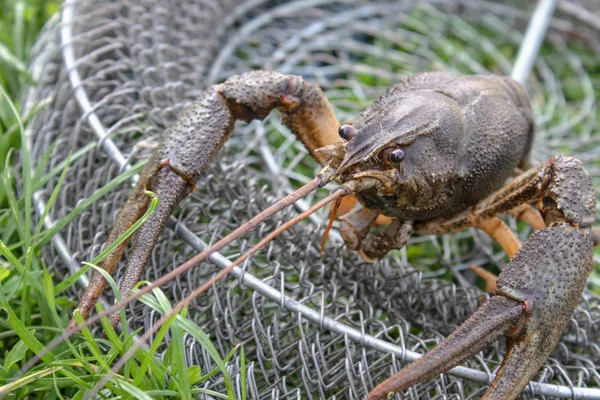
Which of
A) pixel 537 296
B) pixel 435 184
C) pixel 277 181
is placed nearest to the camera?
pixel 537 296

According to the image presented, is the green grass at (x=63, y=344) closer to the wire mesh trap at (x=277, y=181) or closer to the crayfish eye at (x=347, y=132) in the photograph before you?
the wire mesh trap at (x=277, y=181)

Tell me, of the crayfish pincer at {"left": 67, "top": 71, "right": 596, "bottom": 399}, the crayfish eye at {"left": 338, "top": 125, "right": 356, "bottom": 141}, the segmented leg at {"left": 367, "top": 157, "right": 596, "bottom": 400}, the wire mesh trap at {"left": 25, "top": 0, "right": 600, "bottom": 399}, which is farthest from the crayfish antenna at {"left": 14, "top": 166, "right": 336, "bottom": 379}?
the segmented leg at {"left": 367, "top": 157, "right": 596, "bottom": 400}

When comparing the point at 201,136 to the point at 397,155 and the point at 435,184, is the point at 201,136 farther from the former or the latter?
the point at 435,184

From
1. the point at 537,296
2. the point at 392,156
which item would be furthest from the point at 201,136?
the point at 537,296

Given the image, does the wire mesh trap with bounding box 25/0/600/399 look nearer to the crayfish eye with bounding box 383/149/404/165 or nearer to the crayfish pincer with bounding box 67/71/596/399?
the crayfish pincer with bounding box 67/71/596/399

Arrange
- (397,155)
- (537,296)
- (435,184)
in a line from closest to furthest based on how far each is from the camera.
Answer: (537,296) → (397,155) → (435,184)

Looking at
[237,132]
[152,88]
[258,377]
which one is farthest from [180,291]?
[237,132]
